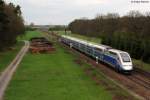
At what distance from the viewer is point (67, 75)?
1597 inches

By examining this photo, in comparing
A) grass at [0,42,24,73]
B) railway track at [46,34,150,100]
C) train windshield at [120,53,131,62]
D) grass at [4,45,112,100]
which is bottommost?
grass at [0,42,24,73]

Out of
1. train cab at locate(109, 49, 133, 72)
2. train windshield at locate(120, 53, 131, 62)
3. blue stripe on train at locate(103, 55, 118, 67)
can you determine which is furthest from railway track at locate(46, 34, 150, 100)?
train windshield at locate(120, 53, 131, 62)

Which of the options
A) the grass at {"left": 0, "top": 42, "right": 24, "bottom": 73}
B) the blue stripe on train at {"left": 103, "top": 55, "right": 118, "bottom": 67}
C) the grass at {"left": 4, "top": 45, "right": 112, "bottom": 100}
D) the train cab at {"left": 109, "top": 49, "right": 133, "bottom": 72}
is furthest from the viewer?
the grass at {"left": 0, "top": 42, "right": 24, "bottom": 73}

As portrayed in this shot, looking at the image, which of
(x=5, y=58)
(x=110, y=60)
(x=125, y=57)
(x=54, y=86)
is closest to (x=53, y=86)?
(x=54, y=86)

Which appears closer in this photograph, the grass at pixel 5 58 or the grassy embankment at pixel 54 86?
the grassy embankment at pixel 54 86

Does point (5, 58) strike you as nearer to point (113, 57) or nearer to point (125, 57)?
point (113, 57)

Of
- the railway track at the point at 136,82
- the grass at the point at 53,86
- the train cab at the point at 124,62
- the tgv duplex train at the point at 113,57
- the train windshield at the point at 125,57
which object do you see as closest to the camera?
the grass at the point at 53,86

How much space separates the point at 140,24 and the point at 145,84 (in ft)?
112

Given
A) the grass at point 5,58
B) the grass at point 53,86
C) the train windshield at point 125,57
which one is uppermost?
the train windshield at point 125,57

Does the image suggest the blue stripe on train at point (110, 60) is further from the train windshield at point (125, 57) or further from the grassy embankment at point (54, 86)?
the grassy embankment at point (54, 86)

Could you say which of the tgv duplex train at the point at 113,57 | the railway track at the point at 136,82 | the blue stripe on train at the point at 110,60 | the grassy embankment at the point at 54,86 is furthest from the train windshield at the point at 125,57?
the grassy embankment at the point at 54,86

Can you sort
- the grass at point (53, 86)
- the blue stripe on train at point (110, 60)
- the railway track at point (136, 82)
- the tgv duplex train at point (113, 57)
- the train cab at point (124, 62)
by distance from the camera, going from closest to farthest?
the grass at point (53, 86) < the railway track at point (136, 82) < the train cab at point (124, 62) < the tgv duplex train at point (113, 57) < the blue stripe on train at point (110, 60)

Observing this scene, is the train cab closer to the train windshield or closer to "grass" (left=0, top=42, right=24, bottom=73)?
the train windshield

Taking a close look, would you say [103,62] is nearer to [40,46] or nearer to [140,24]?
[140,24]
